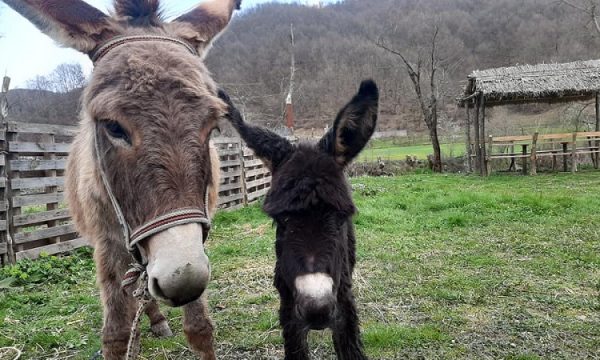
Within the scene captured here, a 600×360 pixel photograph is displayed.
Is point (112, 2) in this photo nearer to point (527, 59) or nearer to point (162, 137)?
point (162, 137)

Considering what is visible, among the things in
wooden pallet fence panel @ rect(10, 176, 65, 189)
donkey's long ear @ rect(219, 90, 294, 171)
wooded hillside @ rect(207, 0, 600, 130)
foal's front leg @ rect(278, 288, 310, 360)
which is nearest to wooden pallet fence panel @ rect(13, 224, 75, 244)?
wooden pallet fence panel @ rect(10, 176, 65, 189)

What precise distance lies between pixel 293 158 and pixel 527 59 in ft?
169

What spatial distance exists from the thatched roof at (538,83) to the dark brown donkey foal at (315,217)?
16116 mm

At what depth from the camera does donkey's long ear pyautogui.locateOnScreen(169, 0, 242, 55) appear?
2.43 m

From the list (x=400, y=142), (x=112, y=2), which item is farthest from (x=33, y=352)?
(x=400, y=142)

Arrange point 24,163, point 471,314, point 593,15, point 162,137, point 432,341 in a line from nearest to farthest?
point 162,137 → point 432,341 → point 471,314 → point 24,163 → point 593,15

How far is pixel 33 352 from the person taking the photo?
3609 mm

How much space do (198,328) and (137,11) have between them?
81.8 inches

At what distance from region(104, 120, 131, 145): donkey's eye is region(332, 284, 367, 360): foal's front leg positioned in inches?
72.1

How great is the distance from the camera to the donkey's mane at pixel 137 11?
2.27 metres

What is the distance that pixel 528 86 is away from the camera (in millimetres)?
16844

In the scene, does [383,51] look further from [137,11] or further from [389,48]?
[137,11]

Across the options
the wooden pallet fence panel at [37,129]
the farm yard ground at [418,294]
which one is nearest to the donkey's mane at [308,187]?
the farm yard ground at [418,294]

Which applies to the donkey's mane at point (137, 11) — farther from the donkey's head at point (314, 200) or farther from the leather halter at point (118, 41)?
the donkey's head at point (314, 200)
